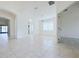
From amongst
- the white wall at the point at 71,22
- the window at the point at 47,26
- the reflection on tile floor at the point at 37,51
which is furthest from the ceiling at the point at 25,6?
the window at the point at 47,26

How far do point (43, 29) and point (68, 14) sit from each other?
638 centimetres

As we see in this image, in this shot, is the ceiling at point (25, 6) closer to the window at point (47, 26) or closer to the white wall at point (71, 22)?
the white wall at point (71, 22)

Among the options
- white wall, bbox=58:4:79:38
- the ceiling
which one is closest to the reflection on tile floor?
the ceiling

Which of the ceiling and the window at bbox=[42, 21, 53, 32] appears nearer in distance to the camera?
the ceiling

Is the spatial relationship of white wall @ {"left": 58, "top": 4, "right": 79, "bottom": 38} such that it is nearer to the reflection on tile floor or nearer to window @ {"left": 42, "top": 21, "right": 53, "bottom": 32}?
window @ {"left": 42, "top": 21, "right": 53, "bottom": 32}

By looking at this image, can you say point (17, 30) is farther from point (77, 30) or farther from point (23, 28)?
point (77, 30)

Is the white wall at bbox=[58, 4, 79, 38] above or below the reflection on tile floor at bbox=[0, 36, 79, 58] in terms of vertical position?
above

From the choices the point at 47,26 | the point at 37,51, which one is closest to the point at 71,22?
the point at 47,26

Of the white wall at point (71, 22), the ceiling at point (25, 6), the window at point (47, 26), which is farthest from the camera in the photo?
the window at point (47, 26)

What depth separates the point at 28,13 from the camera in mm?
13344

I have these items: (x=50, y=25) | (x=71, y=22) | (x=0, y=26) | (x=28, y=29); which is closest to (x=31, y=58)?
(x=28, y=29)

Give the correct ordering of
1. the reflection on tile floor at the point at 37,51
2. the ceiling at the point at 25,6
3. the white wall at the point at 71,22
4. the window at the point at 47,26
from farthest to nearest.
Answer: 1. the window at the point at 47,26
2. the white wall at the point at 71,22
3. the ceiling at the point at 25,6
4. the reflection on tile floor at the point at 37,51

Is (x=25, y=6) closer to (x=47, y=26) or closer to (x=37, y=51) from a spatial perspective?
(x=37, y=51)

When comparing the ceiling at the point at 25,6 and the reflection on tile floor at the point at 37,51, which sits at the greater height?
the ceiling at the point at 25,6
